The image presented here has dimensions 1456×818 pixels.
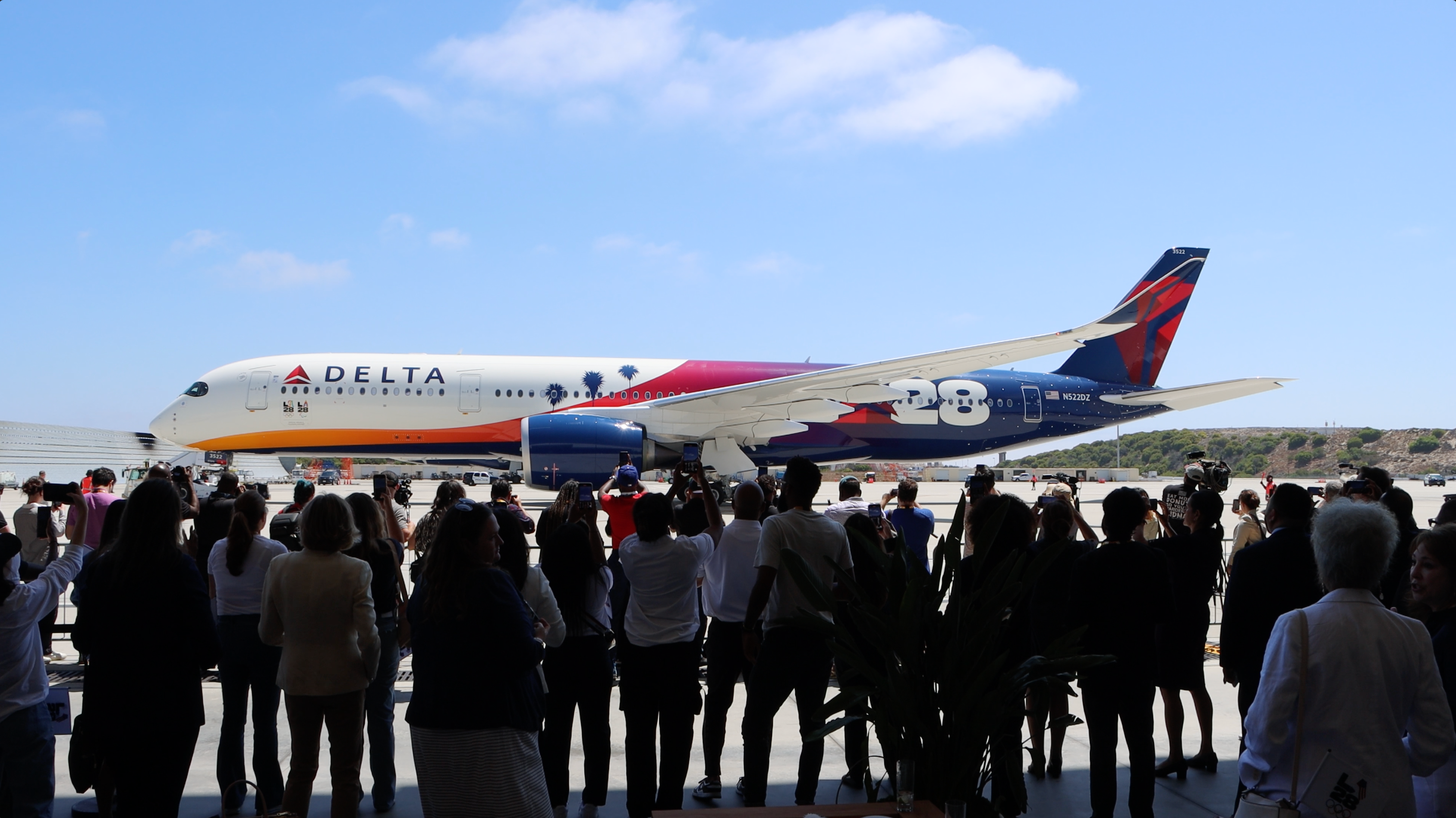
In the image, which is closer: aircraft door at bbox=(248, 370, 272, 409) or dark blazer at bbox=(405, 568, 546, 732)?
dark blazer at bbox=(405, 568, 546, 732)

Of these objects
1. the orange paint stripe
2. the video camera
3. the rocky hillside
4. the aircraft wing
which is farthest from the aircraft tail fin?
the rocky hillside

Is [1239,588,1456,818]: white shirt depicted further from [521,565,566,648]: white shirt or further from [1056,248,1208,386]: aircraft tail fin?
[1056,248,1208,386]: aircraft tail fin

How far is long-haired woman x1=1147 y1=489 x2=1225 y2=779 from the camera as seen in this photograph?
476 cm

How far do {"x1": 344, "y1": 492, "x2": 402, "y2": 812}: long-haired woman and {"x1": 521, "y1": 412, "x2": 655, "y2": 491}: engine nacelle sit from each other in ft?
41.4

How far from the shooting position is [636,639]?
14.0 ft

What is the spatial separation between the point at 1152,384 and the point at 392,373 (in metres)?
18.3

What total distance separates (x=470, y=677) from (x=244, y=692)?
1.75 m

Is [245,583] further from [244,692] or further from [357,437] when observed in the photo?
[357,437]

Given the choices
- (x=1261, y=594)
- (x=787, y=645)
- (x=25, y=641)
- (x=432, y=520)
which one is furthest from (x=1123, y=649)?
(x=25, y=641)

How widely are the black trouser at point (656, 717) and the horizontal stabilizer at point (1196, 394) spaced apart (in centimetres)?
1809

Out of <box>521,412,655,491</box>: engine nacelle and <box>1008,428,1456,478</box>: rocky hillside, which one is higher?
<box>521,412,655,491</box>: engine nacelle

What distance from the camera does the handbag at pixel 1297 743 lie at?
254 cm

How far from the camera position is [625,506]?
622 cm

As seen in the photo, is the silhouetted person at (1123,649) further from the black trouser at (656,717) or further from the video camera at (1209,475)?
the video camera at (1209,475)
